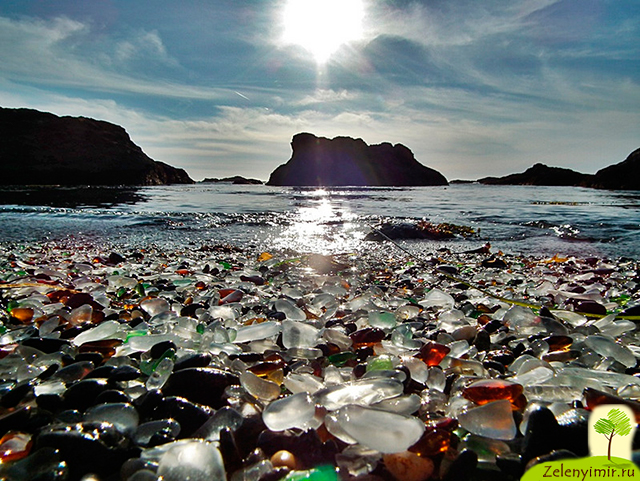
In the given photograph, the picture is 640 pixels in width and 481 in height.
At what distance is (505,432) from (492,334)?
95 cm

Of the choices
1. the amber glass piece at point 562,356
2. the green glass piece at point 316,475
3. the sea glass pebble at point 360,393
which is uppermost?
the sea glass pebble at point 360,393

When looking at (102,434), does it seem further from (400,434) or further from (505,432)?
(505,432)

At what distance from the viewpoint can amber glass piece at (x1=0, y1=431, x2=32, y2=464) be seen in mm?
864

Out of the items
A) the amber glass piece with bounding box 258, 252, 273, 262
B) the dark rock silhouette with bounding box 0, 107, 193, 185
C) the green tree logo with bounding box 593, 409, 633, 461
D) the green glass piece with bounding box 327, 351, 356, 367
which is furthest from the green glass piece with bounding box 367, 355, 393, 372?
the dark rock silhouette with bounding box 0, 107, 193, 185

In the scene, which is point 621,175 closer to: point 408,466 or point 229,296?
point 229,296

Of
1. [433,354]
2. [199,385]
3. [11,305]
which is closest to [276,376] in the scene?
[199,385]

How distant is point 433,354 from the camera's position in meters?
1.47

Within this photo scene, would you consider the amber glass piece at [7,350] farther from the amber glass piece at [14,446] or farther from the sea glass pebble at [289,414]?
the sea glass pebble at [289,414]

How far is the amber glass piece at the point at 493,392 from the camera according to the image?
1.10 m

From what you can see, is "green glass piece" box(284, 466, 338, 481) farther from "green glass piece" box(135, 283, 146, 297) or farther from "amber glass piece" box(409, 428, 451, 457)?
"green glass piece" box(135, 283, 146, 297)

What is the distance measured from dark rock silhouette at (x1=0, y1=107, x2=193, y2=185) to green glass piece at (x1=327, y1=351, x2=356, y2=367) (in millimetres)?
66674

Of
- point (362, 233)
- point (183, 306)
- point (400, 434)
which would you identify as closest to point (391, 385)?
point (400, 434)

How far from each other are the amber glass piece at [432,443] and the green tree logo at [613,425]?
1.28 ft

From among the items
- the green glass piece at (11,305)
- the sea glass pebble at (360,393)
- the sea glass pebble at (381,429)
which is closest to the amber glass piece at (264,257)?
the green glass piece at (11,305)
